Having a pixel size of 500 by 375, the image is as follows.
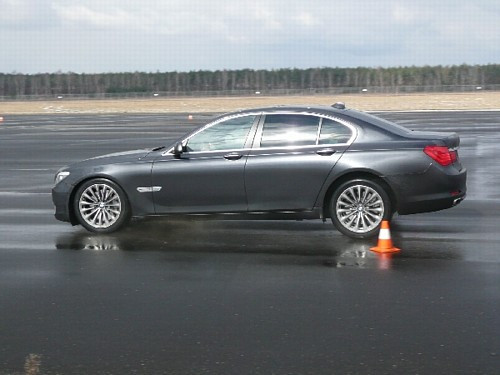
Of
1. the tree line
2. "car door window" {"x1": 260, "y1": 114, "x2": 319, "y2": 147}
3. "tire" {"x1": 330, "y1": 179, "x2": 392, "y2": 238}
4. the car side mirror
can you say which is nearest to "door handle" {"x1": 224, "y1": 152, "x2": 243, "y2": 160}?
"car door window" {"x1": 260, "y1": 114, "x2": 319, "y2": 147}

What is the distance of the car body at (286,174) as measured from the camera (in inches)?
389

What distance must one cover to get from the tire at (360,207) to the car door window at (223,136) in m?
1.37

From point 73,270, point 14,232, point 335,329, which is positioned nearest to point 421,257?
point 335,329

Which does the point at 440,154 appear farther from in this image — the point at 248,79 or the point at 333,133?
the point at 248,79

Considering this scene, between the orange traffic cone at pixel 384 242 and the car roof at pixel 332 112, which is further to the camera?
the car roof at pixel 332 112

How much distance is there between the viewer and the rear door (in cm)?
997

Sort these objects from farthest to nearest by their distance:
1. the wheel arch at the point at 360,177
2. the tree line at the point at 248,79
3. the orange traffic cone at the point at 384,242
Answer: the tree line at the point at 248,79, the wheel arch at the point at 360,177, the orange traffic cone at the point at 384,242

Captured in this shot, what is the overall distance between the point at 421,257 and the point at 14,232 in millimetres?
5275

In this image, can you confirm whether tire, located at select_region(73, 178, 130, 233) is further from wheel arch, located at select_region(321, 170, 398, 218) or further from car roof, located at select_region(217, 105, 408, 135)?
wheel arch, located at select_region(321, 170, 398, 218)

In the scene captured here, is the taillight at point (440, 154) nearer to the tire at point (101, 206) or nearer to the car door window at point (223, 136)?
the car door window at point (223, 136)

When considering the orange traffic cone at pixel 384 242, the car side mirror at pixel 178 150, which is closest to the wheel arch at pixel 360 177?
the orange traffic cone at pixel 384 242

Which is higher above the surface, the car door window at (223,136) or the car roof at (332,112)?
the car roof at (332,112)

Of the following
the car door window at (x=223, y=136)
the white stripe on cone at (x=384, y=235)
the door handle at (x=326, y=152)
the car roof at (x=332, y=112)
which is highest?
the car roof at (x=332, y=112)

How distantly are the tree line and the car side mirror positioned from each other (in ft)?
519
